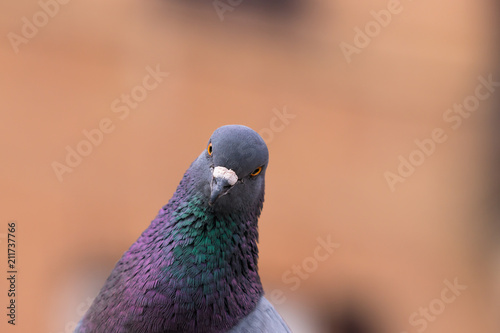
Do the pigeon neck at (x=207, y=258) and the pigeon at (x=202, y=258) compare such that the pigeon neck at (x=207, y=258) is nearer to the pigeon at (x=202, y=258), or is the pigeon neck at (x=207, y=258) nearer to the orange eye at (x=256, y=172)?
the pigeon at (x=202, y=258)

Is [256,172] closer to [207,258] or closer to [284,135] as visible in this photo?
[207,258]

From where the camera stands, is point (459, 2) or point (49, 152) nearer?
point (49, 152)

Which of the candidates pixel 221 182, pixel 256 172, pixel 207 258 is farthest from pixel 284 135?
pixel 221 182

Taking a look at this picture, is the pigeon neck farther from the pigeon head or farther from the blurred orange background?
the blurred orange background

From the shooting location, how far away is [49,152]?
5.76m

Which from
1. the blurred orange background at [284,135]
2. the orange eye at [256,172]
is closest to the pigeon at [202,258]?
the orange eye at [256,172]

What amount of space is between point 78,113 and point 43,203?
1146 millimetres

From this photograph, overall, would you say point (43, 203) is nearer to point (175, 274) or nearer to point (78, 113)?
point (78, 113)

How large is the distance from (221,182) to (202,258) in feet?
Answer: 1.47

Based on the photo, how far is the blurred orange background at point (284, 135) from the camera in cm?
569

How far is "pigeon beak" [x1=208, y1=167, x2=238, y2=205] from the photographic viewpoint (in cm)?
222

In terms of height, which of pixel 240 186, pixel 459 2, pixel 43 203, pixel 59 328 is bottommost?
pixel 240 186

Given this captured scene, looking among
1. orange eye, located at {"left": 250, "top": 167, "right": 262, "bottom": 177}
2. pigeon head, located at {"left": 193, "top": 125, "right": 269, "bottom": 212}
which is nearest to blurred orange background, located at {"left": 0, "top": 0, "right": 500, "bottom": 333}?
pigeon head, located at {"left": 193, "top": 125, "right": 269, "bottom": 212}

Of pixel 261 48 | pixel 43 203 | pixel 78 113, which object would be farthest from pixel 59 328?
pixel 261 48
